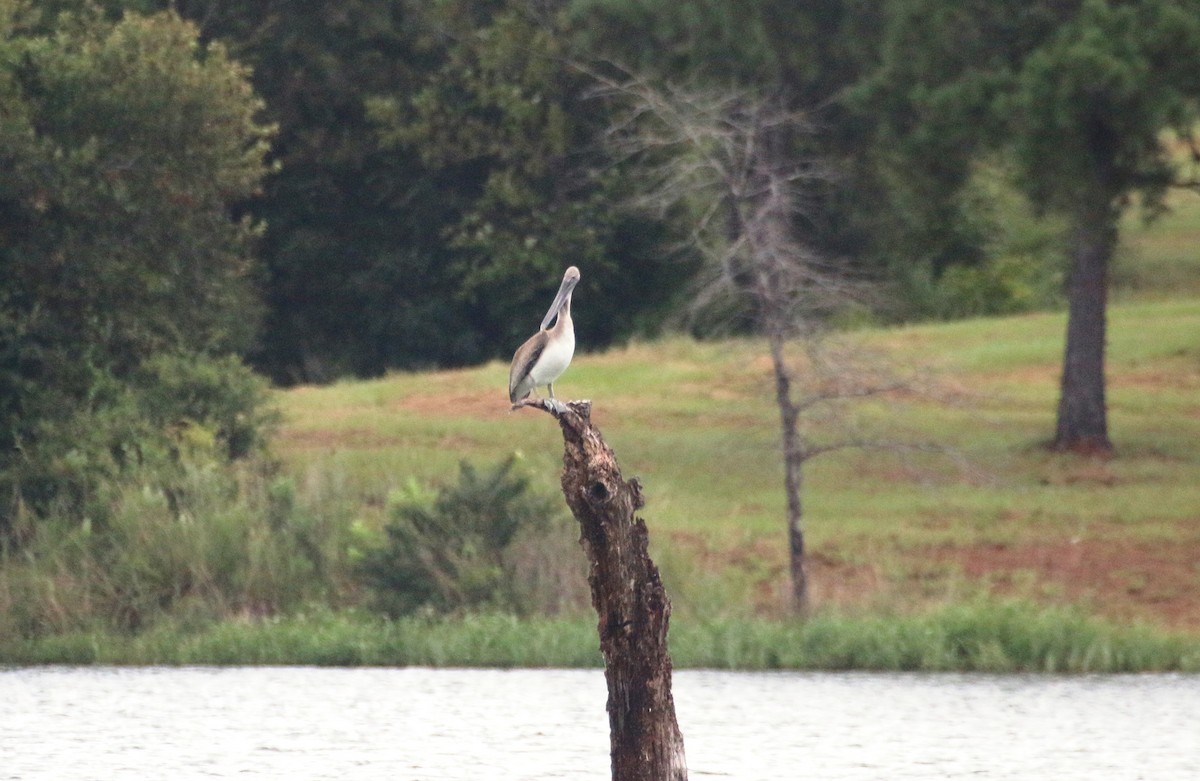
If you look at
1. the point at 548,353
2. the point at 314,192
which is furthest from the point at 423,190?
the point at 548,353

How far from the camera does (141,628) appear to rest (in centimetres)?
1759

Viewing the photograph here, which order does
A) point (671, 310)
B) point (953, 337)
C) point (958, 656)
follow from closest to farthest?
point (958, 656) < point (953, 337) < point (671, 310)

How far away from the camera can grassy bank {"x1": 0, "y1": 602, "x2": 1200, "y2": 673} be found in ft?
52.3

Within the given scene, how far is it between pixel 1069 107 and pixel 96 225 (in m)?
9.52

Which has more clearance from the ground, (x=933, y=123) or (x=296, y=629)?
(x=933, y=123)

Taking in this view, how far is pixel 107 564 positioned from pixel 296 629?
74.6 inches

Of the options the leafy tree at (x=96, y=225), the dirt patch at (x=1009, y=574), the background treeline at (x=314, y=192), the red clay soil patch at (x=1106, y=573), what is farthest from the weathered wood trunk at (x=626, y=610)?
the leafy tree at (x=96, y=225)

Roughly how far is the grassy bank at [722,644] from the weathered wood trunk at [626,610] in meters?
6.34

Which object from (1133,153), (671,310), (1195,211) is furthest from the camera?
(1195,211)

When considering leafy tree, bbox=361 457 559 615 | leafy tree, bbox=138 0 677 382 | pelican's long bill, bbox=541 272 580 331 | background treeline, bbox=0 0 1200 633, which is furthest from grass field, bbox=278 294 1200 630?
pelican's long bill, bbox=541 272 580 331

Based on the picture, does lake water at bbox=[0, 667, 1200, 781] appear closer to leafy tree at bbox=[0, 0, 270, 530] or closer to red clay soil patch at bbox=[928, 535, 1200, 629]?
red clay soil patch at bbox=[928, 535, 1200, 629]

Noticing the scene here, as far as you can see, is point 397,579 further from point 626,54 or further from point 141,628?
point 626,54

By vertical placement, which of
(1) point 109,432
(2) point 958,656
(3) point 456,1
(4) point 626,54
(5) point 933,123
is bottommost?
(2) point 958,656

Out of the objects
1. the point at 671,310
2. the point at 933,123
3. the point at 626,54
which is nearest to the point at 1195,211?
the point at 671,310
